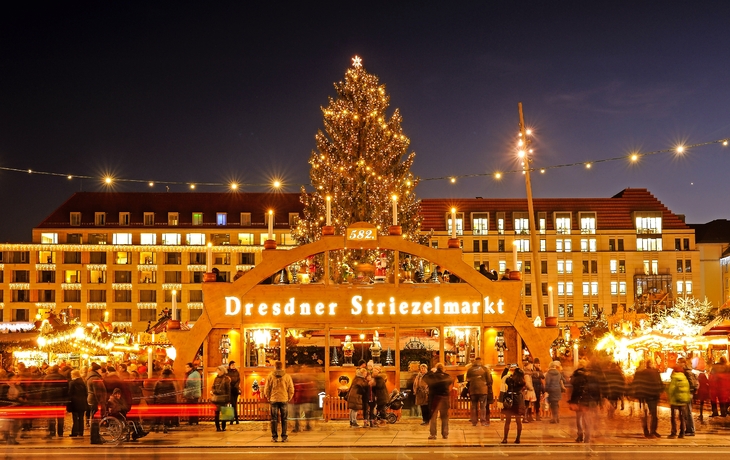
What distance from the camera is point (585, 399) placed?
18500 mm

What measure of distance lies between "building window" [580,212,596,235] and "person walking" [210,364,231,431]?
243 ft

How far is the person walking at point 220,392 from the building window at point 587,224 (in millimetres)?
73956

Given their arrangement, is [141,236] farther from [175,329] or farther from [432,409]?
[432,409]

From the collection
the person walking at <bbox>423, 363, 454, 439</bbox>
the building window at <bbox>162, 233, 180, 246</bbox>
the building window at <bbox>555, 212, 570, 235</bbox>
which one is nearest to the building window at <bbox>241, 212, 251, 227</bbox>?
the building window at <bbox>162, 233, 180, 246</bbox>

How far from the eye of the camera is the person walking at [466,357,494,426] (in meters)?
21.8

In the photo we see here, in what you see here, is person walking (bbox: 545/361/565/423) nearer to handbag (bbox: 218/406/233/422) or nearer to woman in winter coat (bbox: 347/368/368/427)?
woman in winter coat (bbox: 347/368/368/427)

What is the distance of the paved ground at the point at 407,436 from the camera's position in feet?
62.5

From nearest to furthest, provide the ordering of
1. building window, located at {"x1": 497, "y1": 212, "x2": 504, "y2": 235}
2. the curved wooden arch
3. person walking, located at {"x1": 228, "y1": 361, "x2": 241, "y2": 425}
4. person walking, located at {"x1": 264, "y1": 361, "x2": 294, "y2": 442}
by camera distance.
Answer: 1. person walking, located at {"x1": 264, "y1": 361, "x2": 294, "y2": 442}
2. person walking, located at {"x1": 228, "y1": 361, "x2": 241, "y2": 425}
3. the curved wooden arch
4. building window, located at {"x1": 497, "y1": 212, "x2": 504, "y2": 235}

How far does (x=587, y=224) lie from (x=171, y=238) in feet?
141

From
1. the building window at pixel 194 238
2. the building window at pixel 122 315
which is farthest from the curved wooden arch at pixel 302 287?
the building window at pixel 122 315

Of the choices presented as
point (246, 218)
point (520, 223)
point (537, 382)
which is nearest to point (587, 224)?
point (520, 223)

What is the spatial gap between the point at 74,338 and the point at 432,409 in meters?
22.2

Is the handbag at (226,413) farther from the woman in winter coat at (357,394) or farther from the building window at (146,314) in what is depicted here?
the building window at (146,314)

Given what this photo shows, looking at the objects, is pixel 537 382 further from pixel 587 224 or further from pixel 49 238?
pixel 49 238
